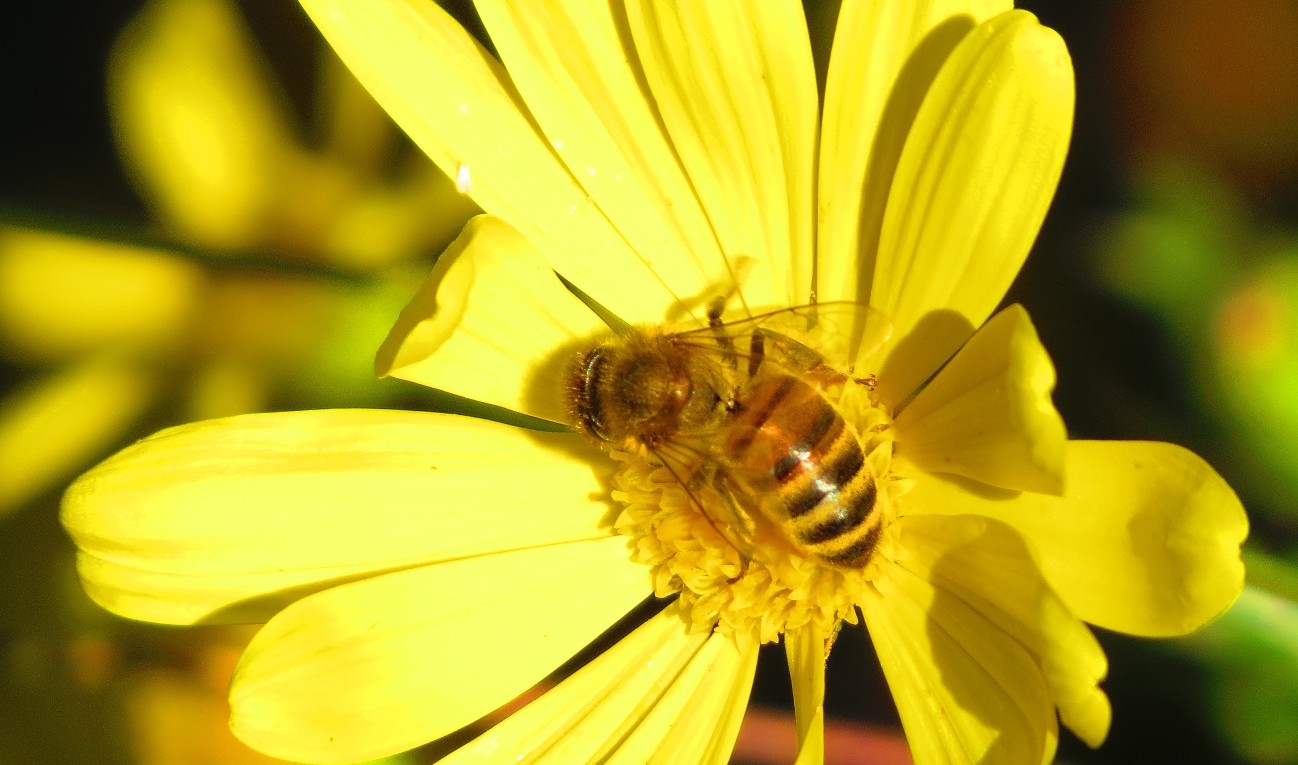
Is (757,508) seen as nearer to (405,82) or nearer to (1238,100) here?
(405,82)

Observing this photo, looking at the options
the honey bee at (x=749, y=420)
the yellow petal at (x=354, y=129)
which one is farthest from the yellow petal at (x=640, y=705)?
the yellow petal at (x=354, y=129)

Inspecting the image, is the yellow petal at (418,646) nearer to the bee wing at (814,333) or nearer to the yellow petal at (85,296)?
the bee wing at (814,333)

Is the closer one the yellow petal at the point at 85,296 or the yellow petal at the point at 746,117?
the yellow petal at the point at 746,117

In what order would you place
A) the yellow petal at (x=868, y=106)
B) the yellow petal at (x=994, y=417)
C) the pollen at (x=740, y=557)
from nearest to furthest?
the yellow petal at (x=994, y=417), the yellow petal at (x=868, y=106), the pollen at (x=740, y=557)

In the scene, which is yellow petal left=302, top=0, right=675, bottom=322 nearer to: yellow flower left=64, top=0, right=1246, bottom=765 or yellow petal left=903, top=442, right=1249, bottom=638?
yellow flower left=64, top=0, right=1246, bottom=765

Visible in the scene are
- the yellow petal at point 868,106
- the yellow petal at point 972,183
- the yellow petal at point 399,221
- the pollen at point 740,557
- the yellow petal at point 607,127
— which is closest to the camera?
the yellow petal at point 972,183

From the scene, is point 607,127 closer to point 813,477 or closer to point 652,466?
point 652,466

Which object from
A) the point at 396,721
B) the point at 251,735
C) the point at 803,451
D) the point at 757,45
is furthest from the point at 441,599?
the point at 757,45
